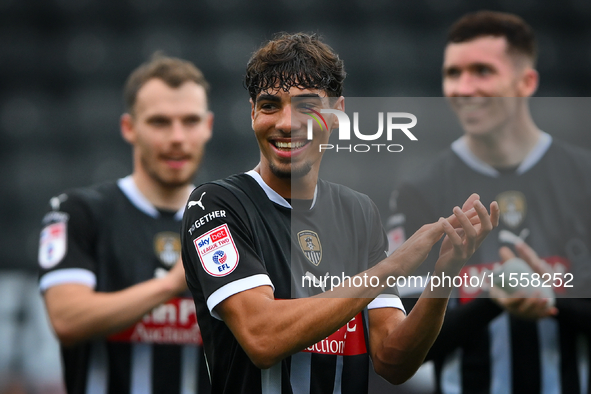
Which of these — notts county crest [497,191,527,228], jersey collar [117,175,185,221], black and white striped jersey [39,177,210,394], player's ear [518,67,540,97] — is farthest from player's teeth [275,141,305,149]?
player's ear [518,67,540,97]

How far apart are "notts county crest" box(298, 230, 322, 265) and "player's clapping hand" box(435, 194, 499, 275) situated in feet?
0.99

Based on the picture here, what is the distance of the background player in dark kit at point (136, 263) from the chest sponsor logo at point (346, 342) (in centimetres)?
111

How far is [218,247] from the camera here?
1.67 m

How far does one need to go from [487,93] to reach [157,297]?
1.52 meters

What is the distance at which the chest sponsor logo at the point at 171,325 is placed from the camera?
2.92m

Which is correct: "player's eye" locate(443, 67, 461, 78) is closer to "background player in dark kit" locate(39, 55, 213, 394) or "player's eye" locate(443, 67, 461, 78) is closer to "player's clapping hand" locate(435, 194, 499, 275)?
"background player in dark kit" locate(39, 55, 213, 394)

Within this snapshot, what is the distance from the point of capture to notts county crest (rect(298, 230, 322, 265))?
70.4 inches

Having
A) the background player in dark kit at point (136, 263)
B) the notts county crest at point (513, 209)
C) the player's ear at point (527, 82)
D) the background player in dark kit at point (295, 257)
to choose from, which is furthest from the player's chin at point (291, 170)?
the player's ear at point (527, 82)

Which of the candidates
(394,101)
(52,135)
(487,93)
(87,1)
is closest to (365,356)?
(394,101)

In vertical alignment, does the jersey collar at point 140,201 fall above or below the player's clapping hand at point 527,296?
above

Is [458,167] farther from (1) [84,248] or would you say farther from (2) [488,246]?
(1) [84,248]

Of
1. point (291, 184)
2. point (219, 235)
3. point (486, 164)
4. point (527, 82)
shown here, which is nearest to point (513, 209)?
point (486, 164)

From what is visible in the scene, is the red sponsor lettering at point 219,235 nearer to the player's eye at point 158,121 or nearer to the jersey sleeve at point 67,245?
the jersey sleeve at point 67,245

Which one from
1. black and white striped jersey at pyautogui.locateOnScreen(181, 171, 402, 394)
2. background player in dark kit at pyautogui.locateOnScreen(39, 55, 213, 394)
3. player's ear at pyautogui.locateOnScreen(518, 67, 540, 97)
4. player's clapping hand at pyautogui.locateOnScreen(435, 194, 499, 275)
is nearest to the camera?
player's clapping hand at pyautogui.locateOnScreen(435, 194, 499, 275)
